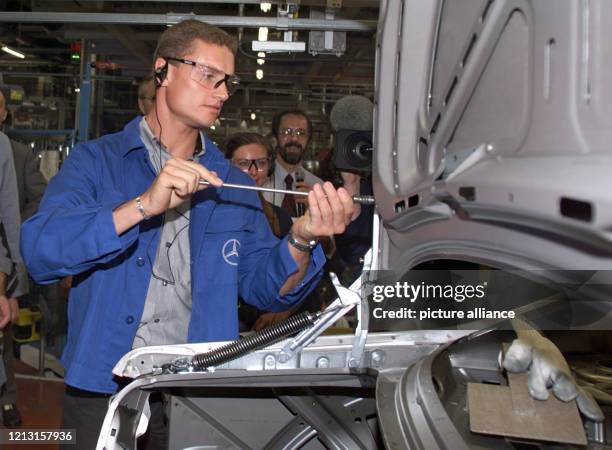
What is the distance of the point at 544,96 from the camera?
100cm

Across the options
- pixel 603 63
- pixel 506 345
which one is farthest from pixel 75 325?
pixel 603 63

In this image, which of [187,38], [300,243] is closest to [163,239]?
[300,243]

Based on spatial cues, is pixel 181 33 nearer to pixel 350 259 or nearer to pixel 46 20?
pixel 350 259

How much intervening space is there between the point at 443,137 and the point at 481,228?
0.90 feet

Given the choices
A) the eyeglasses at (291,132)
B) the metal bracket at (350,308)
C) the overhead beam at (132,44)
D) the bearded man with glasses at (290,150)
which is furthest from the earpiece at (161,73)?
the overhead beam at (132,44)

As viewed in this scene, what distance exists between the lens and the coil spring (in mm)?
1915

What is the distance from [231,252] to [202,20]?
5.79 ft

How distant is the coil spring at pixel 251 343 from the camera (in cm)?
192

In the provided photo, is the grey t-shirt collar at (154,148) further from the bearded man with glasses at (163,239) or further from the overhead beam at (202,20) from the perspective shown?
the overhead beam at (202,20)

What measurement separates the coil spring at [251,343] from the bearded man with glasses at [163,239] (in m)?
0.22

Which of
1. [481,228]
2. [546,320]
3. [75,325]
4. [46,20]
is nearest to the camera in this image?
[481,228]

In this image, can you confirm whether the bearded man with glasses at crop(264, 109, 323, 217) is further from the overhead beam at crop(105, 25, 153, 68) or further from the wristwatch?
the wristwatch

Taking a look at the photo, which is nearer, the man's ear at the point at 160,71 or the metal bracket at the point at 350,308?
the metal bracket at the point at 350,308

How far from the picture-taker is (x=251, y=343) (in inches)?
75.7
